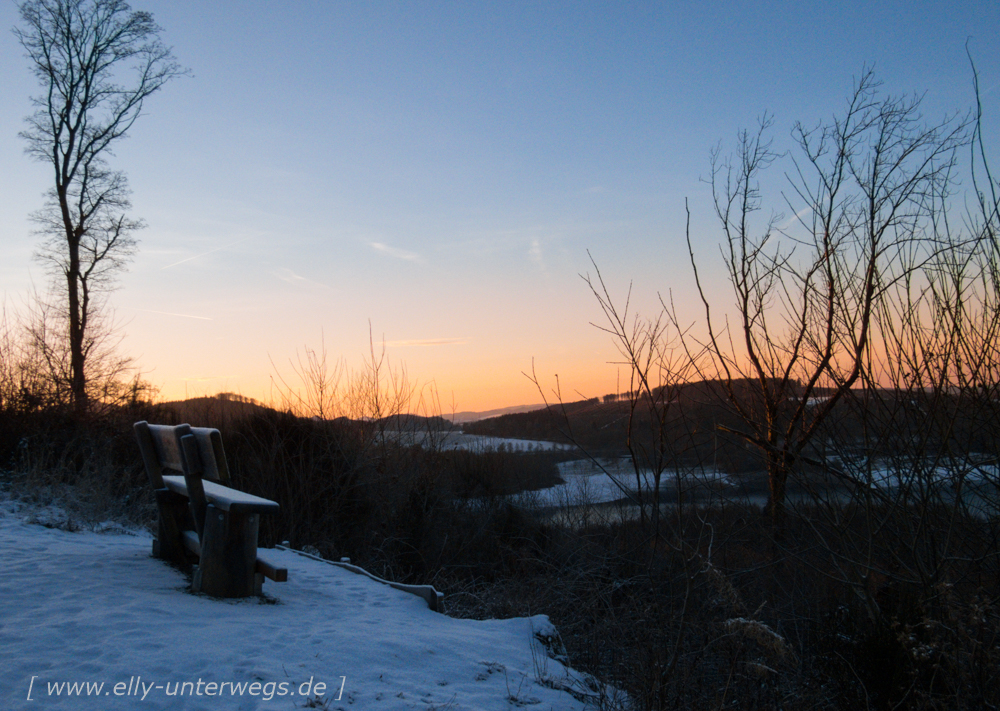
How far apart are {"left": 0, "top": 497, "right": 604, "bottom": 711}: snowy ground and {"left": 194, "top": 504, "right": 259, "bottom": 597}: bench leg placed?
100 millimetres

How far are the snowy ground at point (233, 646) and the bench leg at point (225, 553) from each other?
0.10 metres

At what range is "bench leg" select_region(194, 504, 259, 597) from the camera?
412cm

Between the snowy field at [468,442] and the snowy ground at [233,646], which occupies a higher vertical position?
the snowy field at [468,442]

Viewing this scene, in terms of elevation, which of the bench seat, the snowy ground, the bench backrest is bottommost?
the snowy ground

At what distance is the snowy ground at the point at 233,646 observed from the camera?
2.77 m

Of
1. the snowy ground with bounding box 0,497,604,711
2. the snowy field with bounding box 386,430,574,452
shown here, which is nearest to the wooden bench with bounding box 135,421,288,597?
the snowy ground with bounding box 0,497,604,711

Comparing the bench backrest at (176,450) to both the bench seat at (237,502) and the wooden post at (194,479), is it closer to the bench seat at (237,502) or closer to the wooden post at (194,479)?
the wooden post at (194,479)

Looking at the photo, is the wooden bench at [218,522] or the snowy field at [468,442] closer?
the wooden bench at [218,522]

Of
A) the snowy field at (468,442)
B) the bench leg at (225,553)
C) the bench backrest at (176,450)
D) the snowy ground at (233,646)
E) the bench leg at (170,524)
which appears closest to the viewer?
the snowy ground at (233,646)

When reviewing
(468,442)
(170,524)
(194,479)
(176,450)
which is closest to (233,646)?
(194,479)

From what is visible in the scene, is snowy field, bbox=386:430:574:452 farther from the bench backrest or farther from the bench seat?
the bench seat

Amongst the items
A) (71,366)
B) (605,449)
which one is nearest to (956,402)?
(605,449)

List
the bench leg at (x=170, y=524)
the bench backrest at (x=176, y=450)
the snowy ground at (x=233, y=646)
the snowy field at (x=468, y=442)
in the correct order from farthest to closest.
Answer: the snowy field at (x=468, y=442) → the bench leg at (x=170, y=524) → the bench backrest at (x=176, y=450) → the snowy ground at (x=233, y=646)

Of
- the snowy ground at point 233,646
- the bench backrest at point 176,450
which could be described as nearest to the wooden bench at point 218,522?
the bench backrest at point 176,450
